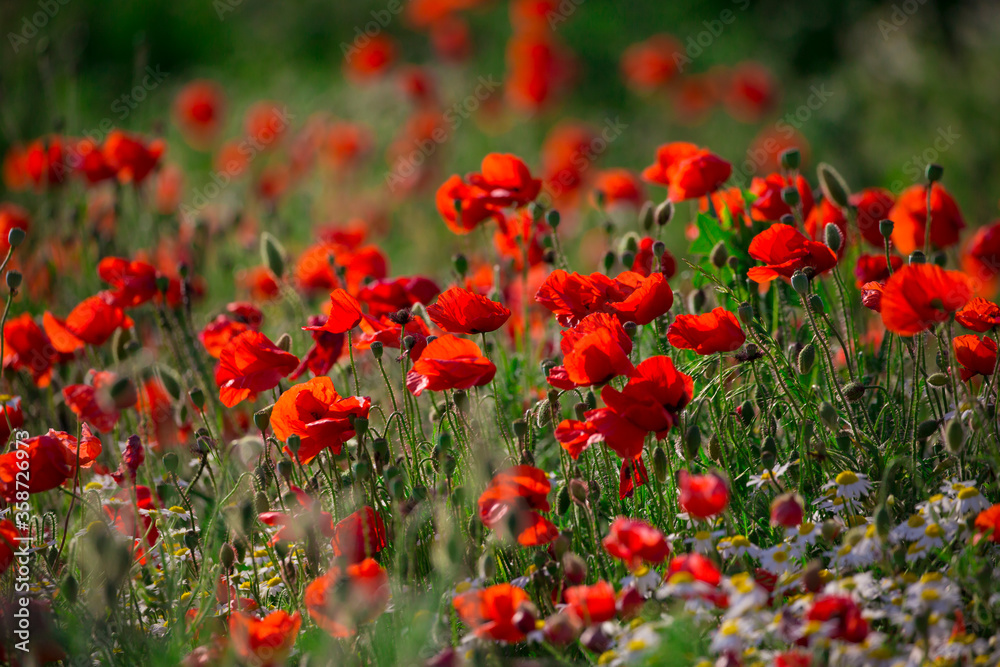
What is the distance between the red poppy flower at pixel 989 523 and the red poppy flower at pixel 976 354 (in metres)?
0.46

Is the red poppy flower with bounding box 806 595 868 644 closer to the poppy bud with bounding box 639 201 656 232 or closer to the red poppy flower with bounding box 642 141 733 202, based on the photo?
the red poppy flower with bounding box 642 141 733 202

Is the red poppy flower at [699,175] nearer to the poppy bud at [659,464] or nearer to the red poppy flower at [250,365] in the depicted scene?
the poppy bud at [659,464]

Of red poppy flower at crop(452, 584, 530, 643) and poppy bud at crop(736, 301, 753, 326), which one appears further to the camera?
poppy bud at crop(736, 301, 753, 326)

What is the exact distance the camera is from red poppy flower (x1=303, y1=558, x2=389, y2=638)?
1517 mm

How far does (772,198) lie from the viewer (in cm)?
254

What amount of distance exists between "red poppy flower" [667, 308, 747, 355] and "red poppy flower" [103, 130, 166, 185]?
99.4 inches

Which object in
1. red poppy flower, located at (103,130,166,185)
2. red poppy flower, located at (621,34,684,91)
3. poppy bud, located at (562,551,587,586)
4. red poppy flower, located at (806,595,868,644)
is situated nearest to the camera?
red poppy flower, located at (806,595,868,644)

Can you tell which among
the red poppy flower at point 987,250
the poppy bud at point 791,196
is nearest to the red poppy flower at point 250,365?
the poppy bud at point 791,196

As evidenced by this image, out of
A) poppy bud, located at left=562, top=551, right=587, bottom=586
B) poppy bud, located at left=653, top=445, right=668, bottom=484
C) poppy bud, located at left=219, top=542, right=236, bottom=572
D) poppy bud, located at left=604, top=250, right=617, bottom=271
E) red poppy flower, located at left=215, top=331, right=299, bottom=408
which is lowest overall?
poppy bud, located at left=219, top=542, right=236, bottom=572

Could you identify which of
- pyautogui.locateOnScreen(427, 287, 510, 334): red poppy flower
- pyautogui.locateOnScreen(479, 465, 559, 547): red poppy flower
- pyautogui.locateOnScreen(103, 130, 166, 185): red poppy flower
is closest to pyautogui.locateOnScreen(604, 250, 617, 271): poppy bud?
pyautogui.locateOnScreen(427, 287, 510, 334): red poppy flower

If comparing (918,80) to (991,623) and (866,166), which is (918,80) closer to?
(866,166)

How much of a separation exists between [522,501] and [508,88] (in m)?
6.78

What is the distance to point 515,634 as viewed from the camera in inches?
62.7

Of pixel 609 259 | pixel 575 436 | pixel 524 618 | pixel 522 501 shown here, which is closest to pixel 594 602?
pixel 524 618
